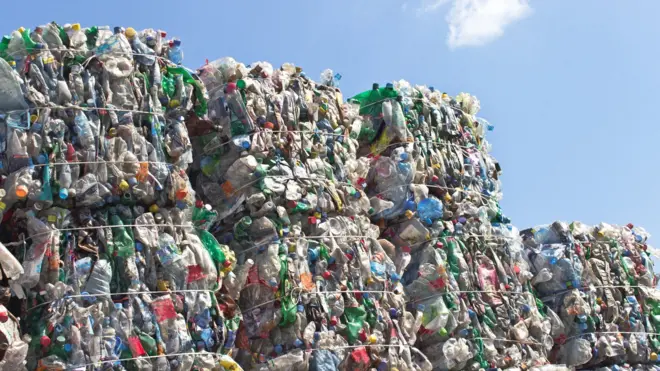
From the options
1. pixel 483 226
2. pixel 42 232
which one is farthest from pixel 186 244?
pixel 483 226

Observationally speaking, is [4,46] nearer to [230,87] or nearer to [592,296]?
[230,87]

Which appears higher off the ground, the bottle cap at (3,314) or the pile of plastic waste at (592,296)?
the pile of plastic waste at (592,296)

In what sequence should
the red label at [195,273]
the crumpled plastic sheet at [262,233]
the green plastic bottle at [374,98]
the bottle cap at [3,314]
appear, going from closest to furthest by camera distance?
the bottle cap at [3,314] < the crumpled plastic sheet at [262,233] < the red label at [195,273] < the green plastic bottle at [374,98]

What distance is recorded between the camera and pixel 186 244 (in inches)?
289

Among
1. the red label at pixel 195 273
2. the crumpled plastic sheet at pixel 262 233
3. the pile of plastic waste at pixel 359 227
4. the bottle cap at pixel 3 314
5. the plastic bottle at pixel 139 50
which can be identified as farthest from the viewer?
the pile of plastic waste at pixel 359 227

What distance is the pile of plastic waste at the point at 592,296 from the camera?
10.5 meters

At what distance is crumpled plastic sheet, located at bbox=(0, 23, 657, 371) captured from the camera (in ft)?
22.7

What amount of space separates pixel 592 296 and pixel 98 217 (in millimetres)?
5810

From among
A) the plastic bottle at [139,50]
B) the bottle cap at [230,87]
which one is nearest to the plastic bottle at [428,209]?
the bottle cap at [230,87]

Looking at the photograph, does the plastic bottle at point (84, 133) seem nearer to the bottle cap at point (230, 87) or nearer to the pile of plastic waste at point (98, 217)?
the pile of plastic waste at point (98, 217)

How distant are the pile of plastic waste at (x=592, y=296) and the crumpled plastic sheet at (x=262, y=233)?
3 centimetres

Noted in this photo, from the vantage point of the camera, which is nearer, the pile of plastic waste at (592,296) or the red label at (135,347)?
the red label at (135,347)

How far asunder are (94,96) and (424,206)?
3470 mm

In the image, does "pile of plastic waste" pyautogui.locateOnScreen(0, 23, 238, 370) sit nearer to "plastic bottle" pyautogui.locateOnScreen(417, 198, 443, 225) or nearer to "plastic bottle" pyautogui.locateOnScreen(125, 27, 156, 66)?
"plastic bottle" pyautogui.locateOnScreen(125, 27, 156, 66)
